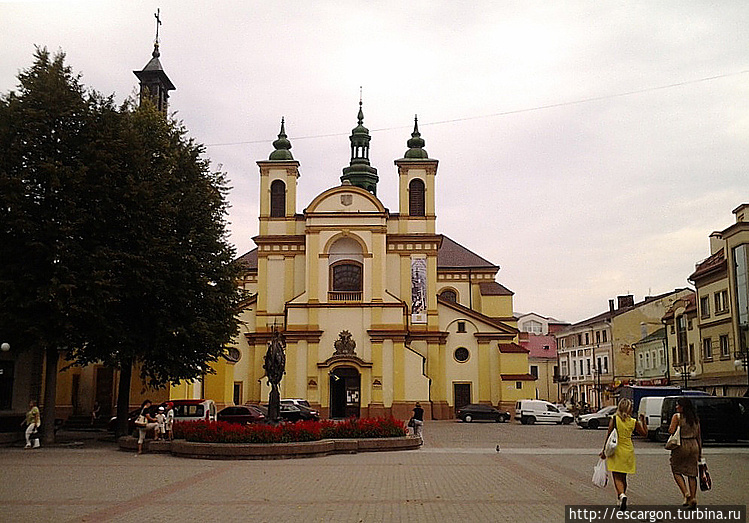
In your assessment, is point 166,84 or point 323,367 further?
point 166,84

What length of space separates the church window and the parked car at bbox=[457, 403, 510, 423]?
1090 cm

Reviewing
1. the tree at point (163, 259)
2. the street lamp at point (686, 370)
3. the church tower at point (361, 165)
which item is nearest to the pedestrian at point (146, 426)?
the tree at point (163, 259)

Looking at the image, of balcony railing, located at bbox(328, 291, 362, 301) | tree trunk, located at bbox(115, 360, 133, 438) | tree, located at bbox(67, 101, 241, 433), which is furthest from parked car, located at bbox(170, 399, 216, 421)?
balcony railing, located at bbox(328, 291, 362, 301)

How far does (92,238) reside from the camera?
89.8 ft

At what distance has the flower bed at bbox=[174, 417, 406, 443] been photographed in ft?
72.0

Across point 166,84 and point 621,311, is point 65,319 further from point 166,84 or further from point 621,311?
point 621,311

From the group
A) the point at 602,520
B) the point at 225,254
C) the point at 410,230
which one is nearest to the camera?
the point at 602,520

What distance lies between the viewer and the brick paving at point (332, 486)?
1207 cm

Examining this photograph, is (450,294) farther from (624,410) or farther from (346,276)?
(624,410)

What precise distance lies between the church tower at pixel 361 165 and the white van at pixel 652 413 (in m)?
43.9

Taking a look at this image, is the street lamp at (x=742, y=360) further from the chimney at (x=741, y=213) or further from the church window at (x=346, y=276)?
the church window at (x=346, y=276)

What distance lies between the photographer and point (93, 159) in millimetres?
27000

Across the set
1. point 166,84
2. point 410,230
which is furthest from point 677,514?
point 166,84

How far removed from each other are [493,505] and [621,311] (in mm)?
68359
